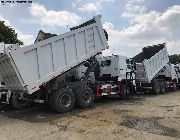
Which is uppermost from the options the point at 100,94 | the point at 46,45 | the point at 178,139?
the point at 46,45

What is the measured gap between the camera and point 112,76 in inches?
661

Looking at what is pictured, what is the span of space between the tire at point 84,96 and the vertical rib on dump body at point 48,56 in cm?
116

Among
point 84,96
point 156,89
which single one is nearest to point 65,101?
point 84,96

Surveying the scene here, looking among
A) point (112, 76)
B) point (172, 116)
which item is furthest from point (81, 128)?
point (112, 76)

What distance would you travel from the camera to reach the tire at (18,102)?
13273 millimetres

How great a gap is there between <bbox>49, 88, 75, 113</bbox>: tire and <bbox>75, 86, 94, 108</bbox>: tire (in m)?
0.47

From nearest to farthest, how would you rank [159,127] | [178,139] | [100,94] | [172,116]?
[178,139] < [159,127] < [172,116] < [100,94]

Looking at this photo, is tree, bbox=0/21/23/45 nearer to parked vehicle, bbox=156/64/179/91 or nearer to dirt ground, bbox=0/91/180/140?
parked vehicle, bbox=156/64/179/91

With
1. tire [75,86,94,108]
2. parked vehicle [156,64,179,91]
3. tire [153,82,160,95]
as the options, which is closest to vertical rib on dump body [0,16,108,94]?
tire [75,86,94,108]

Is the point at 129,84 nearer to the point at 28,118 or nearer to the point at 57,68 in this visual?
the point at 57,68

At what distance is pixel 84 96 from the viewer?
44.1 ft

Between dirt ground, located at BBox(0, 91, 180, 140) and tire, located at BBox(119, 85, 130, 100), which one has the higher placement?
tire, located at BBox(119, 85, 130, 100)

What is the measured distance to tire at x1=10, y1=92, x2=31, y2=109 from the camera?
1327 centimetres

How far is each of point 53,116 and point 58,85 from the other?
1332mm
